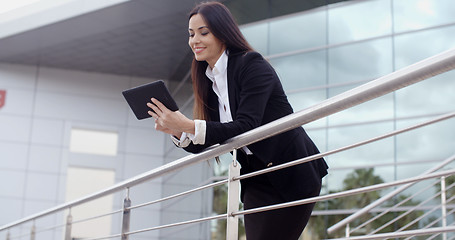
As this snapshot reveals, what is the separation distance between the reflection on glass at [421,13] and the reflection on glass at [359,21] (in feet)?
0.62

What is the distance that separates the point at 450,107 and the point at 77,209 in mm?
11614

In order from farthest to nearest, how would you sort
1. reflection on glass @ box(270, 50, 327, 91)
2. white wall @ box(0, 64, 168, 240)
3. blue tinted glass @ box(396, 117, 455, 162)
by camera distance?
→ white wall @ box(0, 64, 168, 240) → reflection on glass @ box(270, 50, 327, 91) → blue tinted glass @ box(396, 117, 455, 162)

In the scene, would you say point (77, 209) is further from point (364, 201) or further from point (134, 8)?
point (364, 201)

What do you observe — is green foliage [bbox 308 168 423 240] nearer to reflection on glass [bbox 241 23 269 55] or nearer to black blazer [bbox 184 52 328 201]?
reflection on glass [bbox 241 23 269 55]

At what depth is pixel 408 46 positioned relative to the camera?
1130 cm

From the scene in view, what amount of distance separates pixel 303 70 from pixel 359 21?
1.42 m

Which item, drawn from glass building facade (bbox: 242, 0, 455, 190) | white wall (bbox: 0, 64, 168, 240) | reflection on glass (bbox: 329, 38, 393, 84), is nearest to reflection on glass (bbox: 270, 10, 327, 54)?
glass building facade (bbox: 242, 0, 455, 190)

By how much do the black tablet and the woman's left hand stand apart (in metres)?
0.02

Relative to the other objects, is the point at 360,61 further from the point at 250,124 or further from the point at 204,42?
the point at 250,124

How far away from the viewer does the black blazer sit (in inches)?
93.2

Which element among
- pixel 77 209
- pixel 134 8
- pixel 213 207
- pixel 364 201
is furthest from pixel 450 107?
pixel 77 209

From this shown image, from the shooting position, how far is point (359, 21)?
11.9m

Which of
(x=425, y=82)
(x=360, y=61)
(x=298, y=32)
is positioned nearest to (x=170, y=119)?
(x=425, y=82)

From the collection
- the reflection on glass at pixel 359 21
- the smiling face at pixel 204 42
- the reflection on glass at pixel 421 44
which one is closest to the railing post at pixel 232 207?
the smiling face at pixel 204 42
